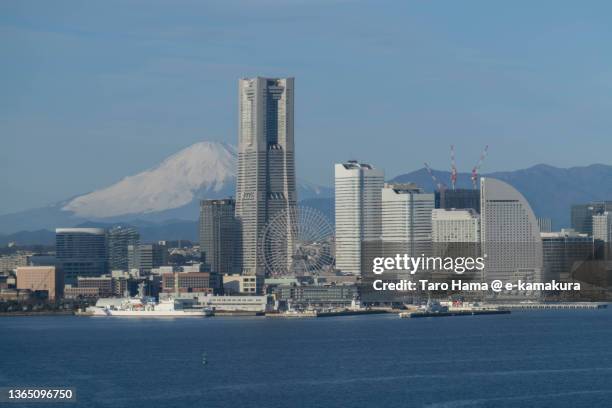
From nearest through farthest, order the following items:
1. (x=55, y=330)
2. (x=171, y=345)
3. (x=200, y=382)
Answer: (x=200, y=382)
(x=171, y=345)
(x=55, y=330)

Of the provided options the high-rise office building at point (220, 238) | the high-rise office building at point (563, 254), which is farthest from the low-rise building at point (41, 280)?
the high-rise office building at point (563, 254)

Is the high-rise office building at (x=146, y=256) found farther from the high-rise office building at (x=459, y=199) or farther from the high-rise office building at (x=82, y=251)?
the high-rise office building at (x=459, y=199)

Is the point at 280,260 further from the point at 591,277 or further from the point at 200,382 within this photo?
the point at 200,382

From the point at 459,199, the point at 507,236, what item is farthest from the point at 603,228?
the point at 507,236

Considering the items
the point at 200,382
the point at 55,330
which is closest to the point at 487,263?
the point at 55,330

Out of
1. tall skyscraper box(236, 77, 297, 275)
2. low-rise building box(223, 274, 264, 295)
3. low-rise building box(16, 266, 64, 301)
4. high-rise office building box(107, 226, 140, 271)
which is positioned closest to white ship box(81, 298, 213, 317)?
low-rise building box(223, 274, 264, 295)

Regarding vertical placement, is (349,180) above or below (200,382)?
above

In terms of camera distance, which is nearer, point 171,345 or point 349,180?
point 171,345

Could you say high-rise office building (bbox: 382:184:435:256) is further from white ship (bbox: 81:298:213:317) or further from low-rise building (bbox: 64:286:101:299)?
white ship (bbox: 81:298:213:317)

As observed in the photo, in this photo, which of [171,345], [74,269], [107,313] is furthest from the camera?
[74,269]
